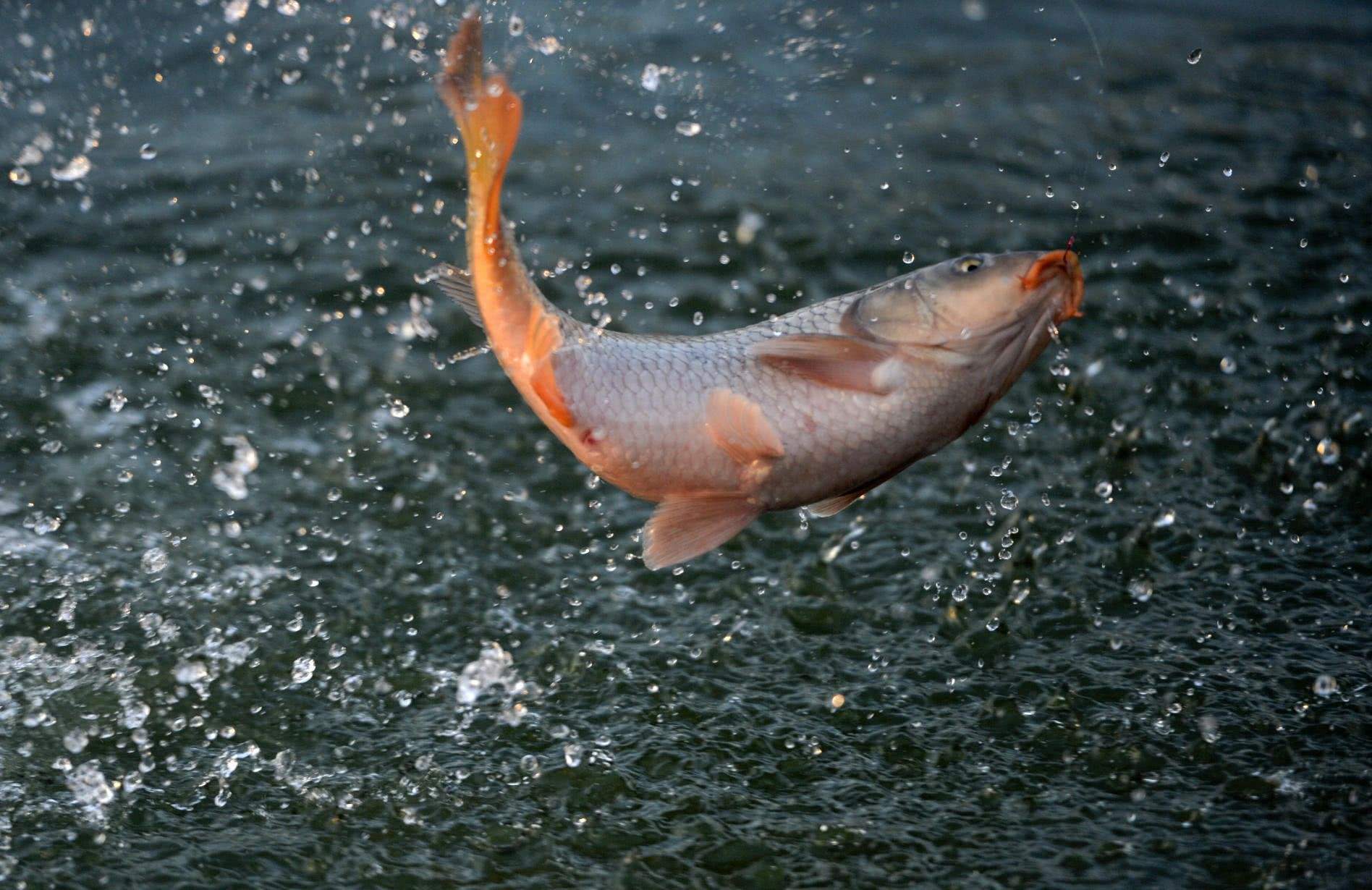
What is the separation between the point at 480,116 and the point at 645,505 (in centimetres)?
202

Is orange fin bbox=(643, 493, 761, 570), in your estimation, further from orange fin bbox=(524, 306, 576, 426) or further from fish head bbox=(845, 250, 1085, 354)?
fish head bbox=(845, 250, 1085, 354)

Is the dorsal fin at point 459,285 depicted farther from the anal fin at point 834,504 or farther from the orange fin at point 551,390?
the anal fin at point 834,504

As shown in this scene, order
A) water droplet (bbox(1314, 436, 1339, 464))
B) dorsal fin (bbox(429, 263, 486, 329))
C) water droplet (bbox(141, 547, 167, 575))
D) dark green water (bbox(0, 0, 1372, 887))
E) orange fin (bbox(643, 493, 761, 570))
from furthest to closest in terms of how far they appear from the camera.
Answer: water droplet (bbox(1314, 436, 1339, 464)) → water droplet (bbox(141, 547, 167, 575)) → dark green water (bbox(0, 0, 1372, 887)) → dorsal fin (bbox(429, 263, 486, 329)) → orange fin (bbox(643, 493, 761, 570))

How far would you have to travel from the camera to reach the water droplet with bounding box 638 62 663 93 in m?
6.48

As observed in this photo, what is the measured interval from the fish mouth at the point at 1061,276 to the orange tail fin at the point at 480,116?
0.78m

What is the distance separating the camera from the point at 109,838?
2934mm

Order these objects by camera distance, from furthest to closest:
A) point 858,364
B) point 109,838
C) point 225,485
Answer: point 225,485
point 109,838
point 858,364

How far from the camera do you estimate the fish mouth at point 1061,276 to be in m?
2.25

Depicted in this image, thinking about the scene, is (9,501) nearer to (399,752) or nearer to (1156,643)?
(399,752)

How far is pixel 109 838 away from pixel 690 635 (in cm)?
132

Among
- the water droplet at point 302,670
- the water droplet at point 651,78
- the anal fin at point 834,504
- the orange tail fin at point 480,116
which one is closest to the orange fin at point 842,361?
the anal fin at point 834,504

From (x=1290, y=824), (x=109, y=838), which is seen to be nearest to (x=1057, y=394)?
(x=1290, y=824)

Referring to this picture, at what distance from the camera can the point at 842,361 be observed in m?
2.33

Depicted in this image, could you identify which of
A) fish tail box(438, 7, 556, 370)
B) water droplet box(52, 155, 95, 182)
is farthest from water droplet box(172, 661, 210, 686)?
water droplet box(52, 155, 95, 182)
